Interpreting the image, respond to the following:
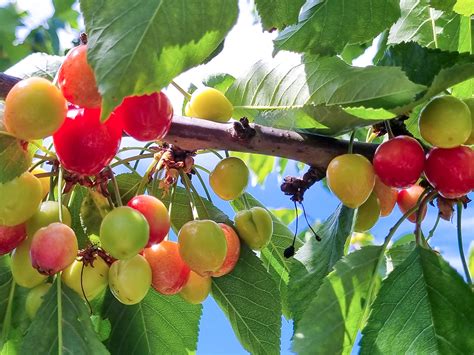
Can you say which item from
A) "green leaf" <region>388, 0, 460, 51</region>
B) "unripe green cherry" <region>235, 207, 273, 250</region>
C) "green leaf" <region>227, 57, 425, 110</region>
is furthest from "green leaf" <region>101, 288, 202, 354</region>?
Answer: "green leaf" <region>388, 0, 460, 51</region>

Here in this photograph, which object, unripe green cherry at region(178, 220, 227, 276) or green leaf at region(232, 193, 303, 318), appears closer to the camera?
unripe green cherry at region(178, 220, 227, 276)

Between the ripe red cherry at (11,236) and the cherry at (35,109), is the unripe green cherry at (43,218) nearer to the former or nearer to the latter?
the ripe red cherry at (11,236)

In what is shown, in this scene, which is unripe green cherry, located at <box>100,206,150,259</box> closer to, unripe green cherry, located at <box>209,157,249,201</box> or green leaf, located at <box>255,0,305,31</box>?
unripe green cherry, located at <box>209,157,249,201</box>

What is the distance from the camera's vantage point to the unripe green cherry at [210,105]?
1184mm

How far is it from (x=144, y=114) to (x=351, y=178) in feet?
1.21

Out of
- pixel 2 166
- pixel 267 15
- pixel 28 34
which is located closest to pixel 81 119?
pixel 2 166

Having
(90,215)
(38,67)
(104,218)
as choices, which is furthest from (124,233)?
(38,67)

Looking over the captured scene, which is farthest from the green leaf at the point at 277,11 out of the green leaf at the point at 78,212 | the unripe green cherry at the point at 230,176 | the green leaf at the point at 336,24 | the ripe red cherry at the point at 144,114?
the green leaf at the point at 78,212

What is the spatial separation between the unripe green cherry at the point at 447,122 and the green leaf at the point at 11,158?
625 millimetres

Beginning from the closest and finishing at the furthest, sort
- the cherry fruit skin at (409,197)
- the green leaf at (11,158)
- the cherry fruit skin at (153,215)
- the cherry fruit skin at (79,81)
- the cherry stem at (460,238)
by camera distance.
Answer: the cherry fruit skin at (79,81), the green leaf at (11,158), the cherry fruit skin at (153,215), the cherry stem at (460,238), the cherry fruit skin at (409,197)

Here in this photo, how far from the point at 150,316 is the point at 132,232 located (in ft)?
1.41

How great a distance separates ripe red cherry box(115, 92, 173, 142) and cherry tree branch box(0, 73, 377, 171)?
0.18m

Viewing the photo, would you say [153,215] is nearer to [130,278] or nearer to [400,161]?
[130,278]

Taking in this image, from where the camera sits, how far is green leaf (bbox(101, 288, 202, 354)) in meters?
1.32
